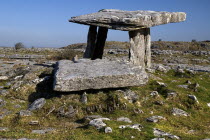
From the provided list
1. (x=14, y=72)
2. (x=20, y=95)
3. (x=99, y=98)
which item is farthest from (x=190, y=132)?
(x=14, y=72)

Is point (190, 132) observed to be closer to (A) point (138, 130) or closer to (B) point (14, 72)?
(A) point (138, 130)

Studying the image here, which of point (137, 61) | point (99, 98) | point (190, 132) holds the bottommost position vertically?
point (190, 132)

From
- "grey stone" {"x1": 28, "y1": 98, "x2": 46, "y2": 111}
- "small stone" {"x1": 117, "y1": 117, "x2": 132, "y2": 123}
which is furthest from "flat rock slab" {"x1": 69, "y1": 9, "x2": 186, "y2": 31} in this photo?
"small stone" {"x1": 117, "y1": 117, "x2": 132, "y2": 123}

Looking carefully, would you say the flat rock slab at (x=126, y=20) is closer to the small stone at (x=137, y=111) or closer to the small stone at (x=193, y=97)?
the small stone at (x=193, y=97)

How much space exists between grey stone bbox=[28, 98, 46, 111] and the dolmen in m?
1.14

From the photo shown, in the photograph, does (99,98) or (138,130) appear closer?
(138,130)

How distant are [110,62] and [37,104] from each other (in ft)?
17.2

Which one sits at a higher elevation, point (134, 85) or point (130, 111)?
point (134, 85)

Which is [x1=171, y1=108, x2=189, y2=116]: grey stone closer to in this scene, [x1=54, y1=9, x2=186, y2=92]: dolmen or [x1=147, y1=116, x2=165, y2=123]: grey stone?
[x1=147, y1=116, x2=165, y2=123]: grey stone

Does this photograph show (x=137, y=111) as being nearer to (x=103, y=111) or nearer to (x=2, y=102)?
(x=103, y=111)

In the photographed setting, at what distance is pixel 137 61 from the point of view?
763 inches

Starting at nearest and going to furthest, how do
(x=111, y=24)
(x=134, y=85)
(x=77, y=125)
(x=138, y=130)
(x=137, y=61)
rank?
1. (x=138, y=130)
2. (x=77, y=125)
3. (x=134, y=85)
4. (x=111, y=24)
5. (x=137, y=61)

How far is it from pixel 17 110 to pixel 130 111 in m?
5.62

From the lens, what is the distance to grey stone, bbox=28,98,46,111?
44.8 feet
